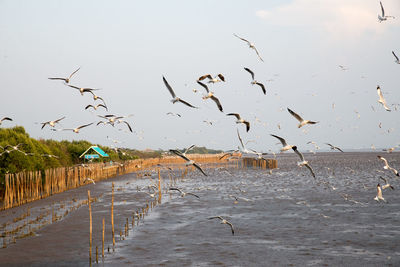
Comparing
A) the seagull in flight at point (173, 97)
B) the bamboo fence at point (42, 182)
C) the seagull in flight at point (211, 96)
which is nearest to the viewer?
the seagull in flight at point (173, 97)

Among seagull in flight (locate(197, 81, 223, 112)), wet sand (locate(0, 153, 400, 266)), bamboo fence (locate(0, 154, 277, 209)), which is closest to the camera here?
seagull in flight (locate(197, 81, 223, 112))

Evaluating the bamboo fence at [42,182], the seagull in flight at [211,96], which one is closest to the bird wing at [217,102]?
the seagull in flight at [211,96]

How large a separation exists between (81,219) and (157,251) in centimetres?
764

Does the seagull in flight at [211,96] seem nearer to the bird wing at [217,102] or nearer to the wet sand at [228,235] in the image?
the bird wing at [217,102]

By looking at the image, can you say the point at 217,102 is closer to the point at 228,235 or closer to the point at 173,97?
the point at 173,97

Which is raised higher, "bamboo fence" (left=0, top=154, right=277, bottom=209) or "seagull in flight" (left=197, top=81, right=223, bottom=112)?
"seagull in flight" (left=197, top=81, right=223, bottom=112)

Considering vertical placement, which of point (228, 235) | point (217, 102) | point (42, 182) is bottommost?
point (228, 235)

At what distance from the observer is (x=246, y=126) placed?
13.3 m

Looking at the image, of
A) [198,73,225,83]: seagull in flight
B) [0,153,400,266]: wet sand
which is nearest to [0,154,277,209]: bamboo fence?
[0,153,400,266]: wet sand

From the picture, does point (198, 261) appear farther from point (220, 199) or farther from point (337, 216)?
point (220, 199)

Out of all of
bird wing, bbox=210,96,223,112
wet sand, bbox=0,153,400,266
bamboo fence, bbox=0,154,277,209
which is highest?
bird wing, bbox=210,96,223,112

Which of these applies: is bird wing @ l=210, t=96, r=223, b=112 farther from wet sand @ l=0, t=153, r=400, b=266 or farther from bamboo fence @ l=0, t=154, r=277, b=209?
bamboo fence @ l=0, t=154, r=277, b=209

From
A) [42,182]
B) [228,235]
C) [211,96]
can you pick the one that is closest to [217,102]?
[211,96]

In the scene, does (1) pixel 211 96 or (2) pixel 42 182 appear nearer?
(1) pixel 211 96
